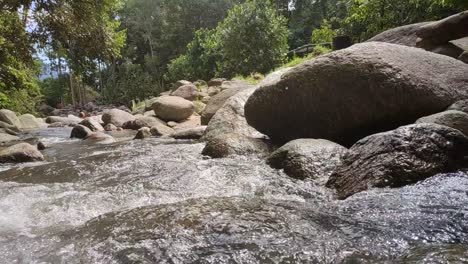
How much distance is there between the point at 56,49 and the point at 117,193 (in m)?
7.42

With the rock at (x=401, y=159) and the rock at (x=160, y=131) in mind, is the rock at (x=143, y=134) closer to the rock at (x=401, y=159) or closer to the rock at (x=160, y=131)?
the rock at (x=160, y=131)

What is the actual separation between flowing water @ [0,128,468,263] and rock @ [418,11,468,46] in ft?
16.7

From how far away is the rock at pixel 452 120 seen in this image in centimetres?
414

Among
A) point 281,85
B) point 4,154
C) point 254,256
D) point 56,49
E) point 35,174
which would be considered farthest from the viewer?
point 56,49

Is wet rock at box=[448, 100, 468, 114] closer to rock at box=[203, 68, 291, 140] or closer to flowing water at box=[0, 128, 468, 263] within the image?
flowing water at box=[0, 128, 468, 263]

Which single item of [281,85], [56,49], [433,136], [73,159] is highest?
[56,49]

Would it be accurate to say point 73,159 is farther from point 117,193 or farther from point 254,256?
point 254,256

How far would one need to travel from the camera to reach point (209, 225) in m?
2.73

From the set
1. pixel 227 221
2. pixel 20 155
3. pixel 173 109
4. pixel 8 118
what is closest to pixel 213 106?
pixel 173 109

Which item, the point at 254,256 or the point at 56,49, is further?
the point at 56,49

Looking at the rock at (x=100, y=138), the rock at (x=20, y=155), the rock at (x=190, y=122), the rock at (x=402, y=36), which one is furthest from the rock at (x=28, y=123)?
the rock at (x=402, y=36)

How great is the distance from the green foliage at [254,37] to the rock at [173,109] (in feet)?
19.5

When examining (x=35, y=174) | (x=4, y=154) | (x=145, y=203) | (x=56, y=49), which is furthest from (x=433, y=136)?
(x=56, y=49)

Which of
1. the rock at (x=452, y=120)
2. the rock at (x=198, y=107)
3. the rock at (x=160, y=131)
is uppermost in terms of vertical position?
the rock at (x=452, y=120)
